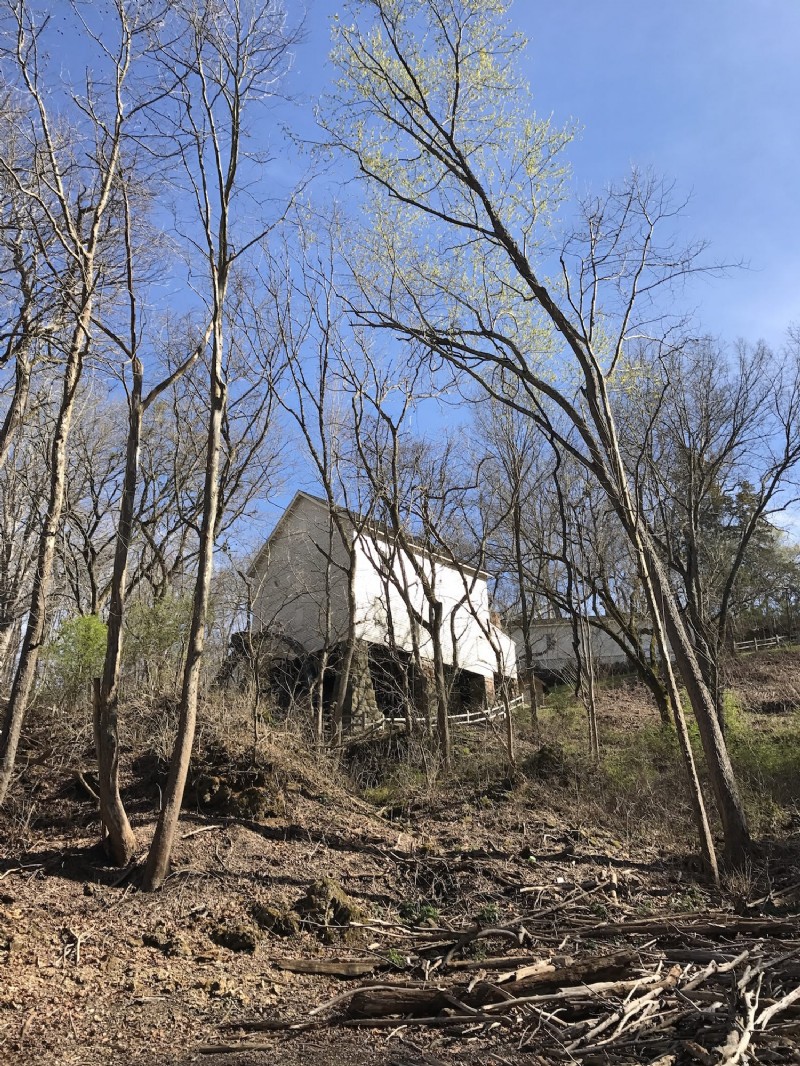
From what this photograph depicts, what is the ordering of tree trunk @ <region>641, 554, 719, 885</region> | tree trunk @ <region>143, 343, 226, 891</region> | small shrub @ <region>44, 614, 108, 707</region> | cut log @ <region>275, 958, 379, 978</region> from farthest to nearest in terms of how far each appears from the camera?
small shrub @ <region>44, 614, 108, 707</region>, tree trunk @ <region>641, 554, 719, 885</region>, tree trunk @ <region>143, 343, 226, 891</region>, cut log @ <region>275, 958, 379, 978</region>

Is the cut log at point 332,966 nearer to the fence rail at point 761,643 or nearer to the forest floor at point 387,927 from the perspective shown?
the forest floor at point 387,927

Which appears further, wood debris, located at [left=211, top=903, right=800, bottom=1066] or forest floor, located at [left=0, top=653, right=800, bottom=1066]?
forest floor, located at [left=0, top=653, right=800, bottom=1066]

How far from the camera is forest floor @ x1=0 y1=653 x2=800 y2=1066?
4.10 m

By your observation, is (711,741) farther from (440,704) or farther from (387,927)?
(440,704)

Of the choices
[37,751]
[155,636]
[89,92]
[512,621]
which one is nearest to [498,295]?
[89,92]

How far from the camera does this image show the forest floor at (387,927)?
161 inches

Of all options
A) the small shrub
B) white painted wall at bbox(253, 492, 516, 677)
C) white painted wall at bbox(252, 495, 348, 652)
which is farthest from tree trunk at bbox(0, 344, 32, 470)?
white painted wall at bbox(252, 495, 348, 652)

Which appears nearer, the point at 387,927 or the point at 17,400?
the point at 387,927

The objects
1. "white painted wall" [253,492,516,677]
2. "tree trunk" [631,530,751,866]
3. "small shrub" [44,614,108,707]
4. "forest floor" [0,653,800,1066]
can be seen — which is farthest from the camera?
"white painted wall" [253,492,516,677]

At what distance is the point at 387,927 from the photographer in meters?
6.66

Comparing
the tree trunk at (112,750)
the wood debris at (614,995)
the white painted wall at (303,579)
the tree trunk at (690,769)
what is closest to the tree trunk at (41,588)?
the tree trunk at (112,750)

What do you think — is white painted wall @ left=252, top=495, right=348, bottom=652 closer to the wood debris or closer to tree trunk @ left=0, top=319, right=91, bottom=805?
tree trunk @ left=0, top=319, right=91, bottom=805

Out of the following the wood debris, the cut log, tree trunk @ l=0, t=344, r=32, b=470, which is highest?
tree trunk @ l=0, t=344, r=32, b=470

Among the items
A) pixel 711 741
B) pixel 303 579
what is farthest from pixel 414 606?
pixel 711 741
